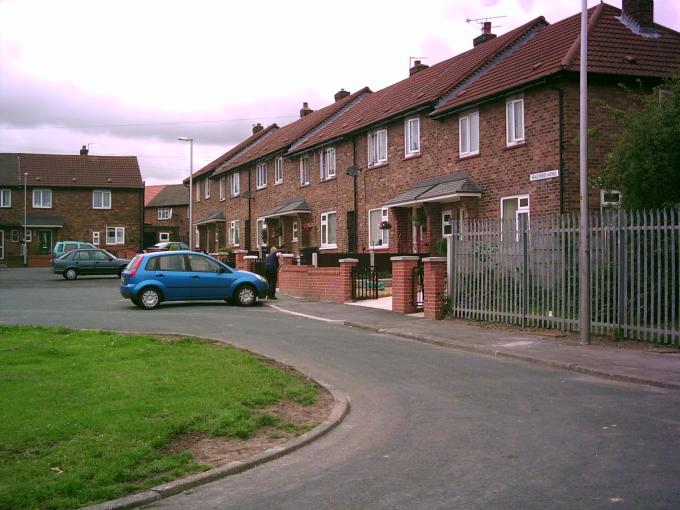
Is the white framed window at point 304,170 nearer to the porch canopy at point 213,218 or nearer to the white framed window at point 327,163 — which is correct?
the white framed window at point 327,163

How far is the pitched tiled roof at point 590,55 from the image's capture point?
69.9 ft

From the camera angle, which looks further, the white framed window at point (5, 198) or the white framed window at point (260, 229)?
the white framed window at point (5, 198)

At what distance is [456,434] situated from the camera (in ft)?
23.3

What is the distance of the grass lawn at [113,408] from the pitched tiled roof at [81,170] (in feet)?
179

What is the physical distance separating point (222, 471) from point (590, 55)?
63.0 feet

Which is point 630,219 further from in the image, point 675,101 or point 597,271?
point 675,101


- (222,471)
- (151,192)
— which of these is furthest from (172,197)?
(222,471)

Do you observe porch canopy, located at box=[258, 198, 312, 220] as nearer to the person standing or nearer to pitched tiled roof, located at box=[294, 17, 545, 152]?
pitched tiled roof, located at box=[294, 17, 545, 152]

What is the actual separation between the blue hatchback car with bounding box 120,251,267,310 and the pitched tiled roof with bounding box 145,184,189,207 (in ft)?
202

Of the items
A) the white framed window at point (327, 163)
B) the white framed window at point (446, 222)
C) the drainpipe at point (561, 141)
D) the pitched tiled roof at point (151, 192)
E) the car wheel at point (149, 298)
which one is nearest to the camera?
the drainpipe at point (561, 141)

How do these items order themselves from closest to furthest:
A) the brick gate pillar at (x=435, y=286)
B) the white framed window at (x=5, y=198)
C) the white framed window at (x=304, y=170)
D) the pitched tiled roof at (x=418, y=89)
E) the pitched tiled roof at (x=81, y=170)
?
1. the brick gate pillar at (x=435, y=286)
2. the pitched tiled roof at (x=418, y=89)
3. the white framed window at (x=304, y=170)
4. the white framed window at (x=5, y=198)
5. the pitched tiled roof at (x=81, y=170)

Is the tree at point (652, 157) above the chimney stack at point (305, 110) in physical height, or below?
below

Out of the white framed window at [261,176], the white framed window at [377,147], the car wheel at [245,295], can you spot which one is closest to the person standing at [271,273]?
the car wheel at [245,295]

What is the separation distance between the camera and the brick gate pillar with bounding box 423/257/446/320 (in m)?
17.2
